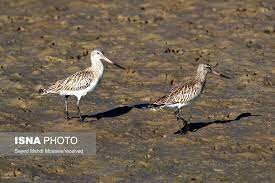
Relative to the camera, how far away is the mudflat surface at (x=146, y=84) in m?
20.0

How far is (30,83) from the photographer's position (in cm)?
2678

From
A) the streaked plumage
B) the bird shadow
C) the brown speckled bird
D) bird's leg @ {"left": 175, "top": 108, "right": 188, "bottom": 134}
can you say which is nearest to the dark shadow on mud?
the streaked plumage

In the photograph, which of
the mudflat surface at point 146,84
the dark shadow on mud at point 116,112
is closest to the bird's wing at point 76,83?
the mudflat surface at point 146,84

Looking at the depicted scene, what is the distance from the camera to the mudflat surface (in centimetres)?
2003

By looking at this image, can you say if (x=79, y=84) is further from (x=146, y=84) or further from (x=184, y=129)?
(x=146, y=84)

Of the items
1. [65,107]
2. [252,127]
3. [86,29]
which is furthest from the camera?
[86,29]

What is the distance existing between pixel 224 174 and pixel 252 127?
3.74m

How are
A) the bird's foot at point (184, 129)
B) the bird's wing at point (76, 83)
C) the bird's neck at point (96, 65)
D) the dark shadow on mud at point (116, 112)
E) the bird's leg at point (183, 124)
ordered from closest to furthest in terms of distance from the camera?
the bird's foot at point (184, 129) < the bird's leg at point (183, 124) < the bird's wing at point (76, 83) < the bird's neck at point (96, 65) < the dark shadow on mud at point (116, 112)

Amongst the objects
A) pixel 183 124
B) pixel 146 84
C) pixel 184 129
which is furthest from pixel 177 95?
pixel 146 84

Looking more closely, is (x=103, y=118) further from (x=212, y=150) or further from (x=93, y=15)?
(x=93, y=15)

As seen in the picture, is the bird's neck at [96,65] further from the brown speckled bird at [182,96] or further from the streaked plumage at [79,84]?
the brown speckled bird at [182,96]

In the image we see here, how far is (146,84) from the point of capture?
2712cm

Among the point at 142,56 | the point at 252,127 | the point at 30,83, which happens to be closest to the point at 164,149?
the point at 252,127

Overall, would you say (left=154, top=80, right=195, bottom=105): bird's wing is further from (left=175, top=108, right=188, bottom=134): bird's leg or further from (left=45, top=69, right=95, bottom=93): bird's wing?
(left=45, top=69, right=95, bottom=93): bird's wing
